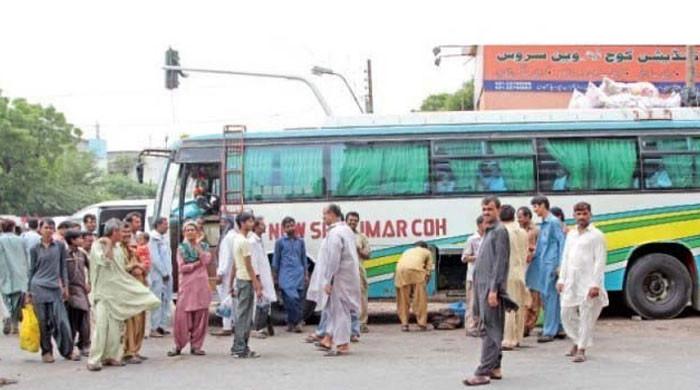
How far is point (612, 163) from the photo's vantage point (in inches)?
577

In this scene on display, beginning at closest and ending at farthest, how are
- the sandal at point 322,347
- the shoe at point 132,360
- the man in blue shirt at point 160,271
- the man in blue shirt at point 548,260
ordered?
1. the shoe at point 132,360
2. the sandal at point 322,347
3. the man in blue shirt at point 548,260
4. the man in blue shirt at point 160,271

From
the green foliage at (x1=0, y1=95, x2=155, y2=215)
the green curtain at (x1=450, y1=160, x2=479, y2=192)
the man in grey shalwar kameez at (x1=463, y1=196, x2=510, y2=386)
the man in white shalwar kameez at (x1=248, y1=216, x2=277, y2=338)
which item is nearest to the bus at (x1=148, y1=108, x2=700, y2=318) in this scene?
the green curtain at (x1=450, y1=160, x2=479, y2=192)

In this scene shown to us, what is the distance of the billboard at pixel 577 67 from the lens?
30.1m

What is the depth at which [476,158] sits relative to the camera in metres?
14.6

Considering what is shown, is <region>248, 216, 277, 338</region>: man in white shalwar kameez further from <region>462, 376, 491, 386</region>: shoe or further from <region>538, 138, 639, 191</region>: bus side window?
<region>538, 138, 639, 191</region>: bus side window

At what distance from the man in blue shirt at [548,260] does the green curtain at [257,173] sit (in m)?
4.19

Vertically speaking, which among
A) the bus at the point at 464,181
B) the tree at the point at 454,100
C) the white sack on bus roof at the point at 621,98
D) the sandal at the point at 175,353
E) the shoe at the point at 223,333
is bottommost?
the shoe at the point at 223,333

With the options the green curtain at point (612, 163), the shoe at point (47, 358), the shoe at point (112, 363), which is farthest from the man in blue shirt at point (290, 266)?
the green curtain at point (612, 163)

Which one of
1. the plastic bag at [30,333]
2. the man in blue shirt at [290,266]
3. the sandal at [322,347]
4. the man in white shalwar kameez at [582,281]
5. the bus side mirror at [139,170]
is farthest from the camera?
the bus side mirror at [139,170]

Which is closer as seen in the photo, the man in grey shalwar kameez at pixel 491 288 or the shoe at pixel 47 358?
the man in grey shalwar kameez at pixel 491 288

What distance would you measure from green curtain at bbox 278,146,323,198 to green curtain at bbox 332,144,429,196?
0.86 feet

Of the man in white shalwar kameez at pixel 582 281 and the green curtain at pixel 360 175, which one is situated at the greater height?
the green curtain at pixel 360 175

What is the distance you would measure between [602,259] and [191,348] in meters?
4.62

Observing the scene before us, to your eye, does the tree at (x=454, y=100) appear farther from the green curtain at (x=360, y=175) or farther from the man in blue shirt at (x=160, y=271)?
the man in blue shirt at (x=160, y=271)
